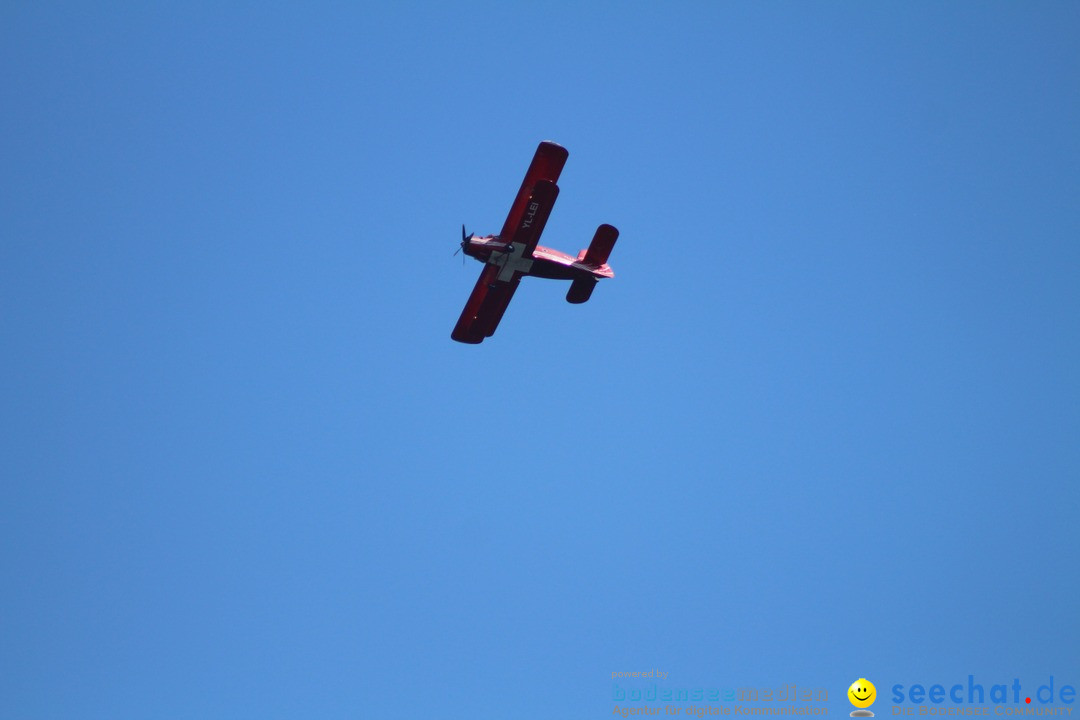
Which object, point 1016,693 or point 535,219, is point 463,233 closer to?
point 535,219

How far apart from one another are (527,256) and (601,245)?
3.12m

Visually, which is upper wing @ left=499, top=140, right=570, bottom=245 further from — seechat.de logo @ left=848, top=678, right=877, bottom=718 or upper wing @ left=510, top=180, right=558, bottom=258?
seechat.de logo @ left=848, top=678, right=877, bottom=718

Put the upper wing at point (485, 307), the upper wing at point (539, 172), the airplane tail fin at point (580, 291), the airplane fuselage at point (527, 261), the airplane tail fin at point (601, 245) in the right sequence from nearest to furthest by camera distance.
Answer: the upper wing at point (539, 172) < the airplane fuselage at point (527, 261) < the upper wing at point (485, 307) < the airplane tail fin at point (601, 245) < the airplane tail fin at point (580, 291)

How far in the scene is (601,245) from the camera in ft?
102

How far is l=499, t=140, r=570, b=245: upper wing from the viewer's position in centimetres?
2695

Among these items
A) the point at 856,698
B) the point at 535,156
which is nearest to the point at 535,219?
the point at 535,156

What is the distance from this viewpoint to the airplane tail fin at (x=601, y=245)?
30797 millimetres

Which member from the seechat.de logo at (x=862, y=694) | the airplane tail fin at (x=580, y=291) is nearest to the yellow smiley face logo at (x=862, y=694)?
the seechat.de logo at (x=862, y=694)

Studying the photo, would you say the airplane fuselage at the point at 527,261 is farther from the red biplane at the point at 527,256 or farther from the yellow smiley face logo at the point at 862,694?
the yellow smiley face logo at the point at 862,694

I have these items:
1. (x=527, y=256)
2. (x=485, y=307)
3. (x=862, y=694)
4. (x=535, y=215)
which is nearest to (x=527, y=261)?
(x=527, y=256)

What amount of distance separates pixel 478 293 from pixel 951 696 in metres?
17.8

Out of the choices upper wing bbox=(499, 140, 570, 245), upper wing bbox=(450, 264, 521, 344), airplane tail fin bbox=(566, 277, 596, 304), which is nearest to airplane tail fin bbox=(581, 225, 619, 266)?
airplane tail fin bbox=(566, 277, 596, 304)

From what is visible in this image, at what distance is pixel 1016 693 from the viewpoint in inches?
1105

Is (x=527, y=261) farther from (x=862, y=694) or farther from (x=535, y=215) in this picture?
(x=862, y=694)
